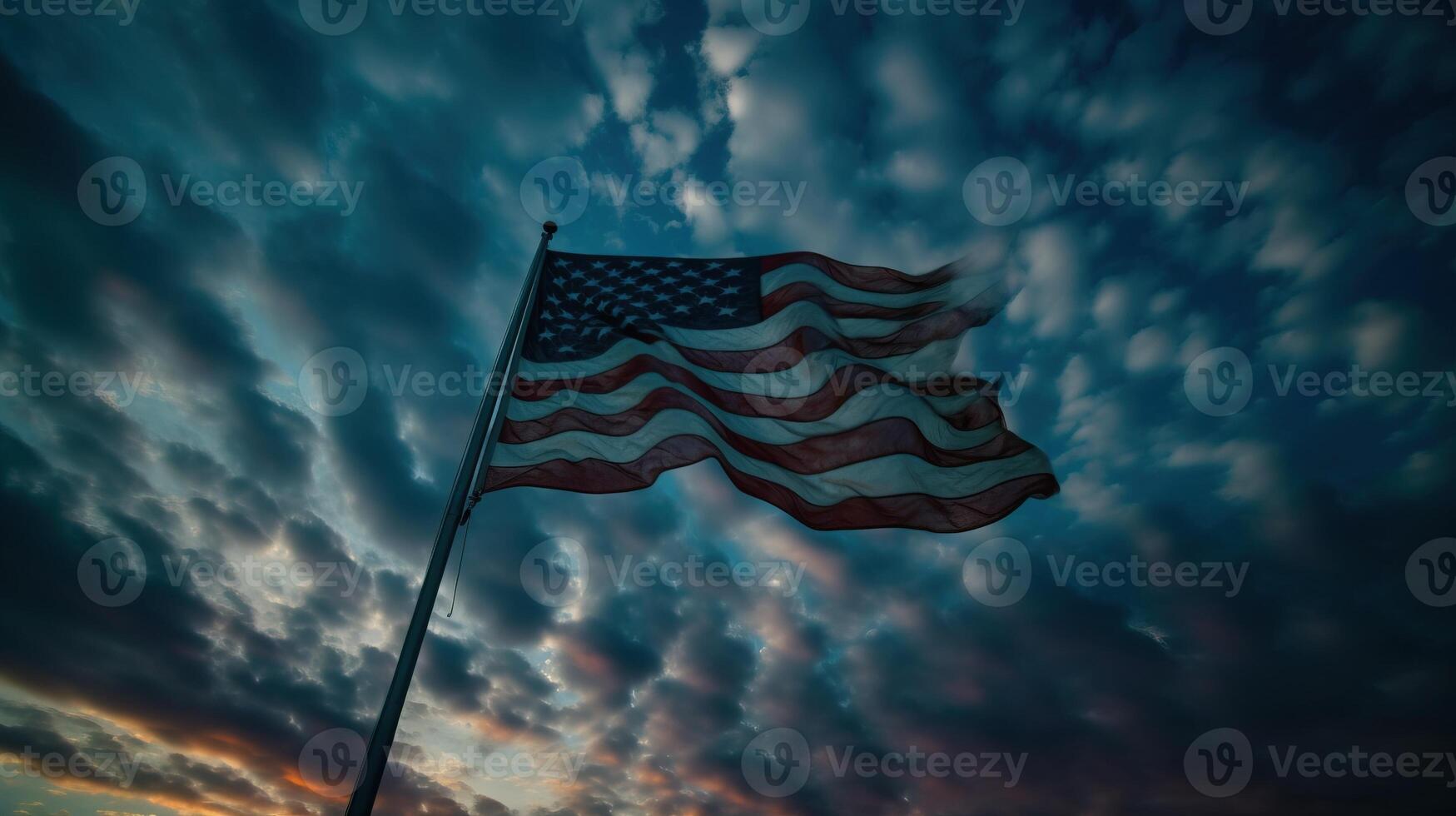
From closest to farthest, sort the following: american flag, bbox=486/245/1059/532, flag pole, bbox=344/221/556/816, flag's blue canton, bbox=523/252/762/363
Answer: flag pole, bbox=344/221/556/816, american flag, bbox=486/245/1059/532, flag's blue canton, bbox=523/252/762/363

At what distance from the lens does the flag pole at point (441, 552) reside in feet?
22.5

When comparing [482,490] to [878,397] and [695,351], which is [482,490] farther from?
[878,397]

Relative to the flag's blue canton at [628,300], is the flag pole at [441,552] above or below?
below

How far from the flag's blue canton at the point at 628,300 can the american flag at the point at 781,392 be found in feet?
0.10

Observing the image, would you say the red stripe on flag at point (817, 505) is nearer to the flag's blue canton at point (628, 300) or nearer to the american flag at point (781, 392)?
the american flag at point (781, 392)

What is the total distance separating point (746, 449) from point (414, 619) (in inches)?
215

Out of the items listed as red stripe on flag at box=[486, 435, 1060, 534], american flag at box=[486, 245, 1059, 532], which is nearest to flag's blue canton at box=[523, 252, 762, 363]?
american flag at box=[486, 245, 1059, 532]

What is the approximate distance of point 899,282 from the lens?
38.8 ft

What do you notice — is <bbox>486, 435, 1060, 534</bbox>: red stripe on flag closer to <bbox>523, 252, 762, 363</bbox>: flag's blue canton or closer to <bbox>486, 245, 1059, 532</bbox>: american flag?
<bbox>486, 245, 1059, 532</bbox>: american flag

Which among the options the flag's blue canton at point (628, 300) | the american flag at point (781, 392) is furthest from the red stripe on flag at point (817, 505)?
the flag's blue canton at point (628, 300)

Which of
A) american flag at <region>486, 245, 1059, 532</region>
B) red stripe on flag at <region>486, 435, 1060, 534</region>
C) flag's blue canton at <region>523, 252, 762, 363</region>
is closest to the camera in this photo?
red stripe on flag at <region>486, 435, 1060, 534</region>

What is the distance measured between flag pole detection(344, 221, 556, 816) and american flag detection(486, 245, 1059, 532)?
0.69 metres

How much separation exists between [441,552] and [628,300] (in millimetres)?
5361

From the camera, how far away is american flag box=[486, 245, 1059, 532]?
10.6 metres
